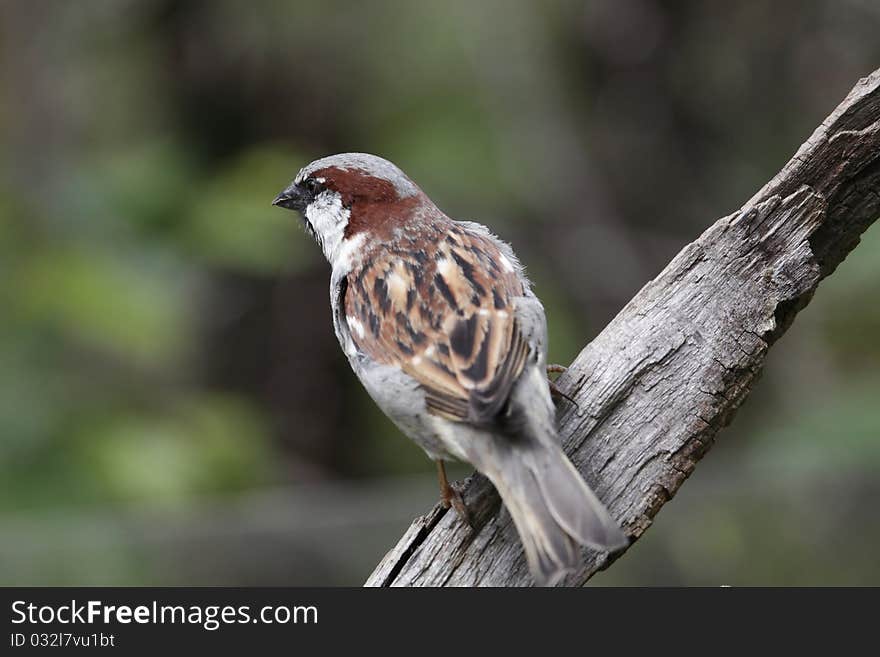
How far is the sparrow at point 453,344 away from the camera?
3.01 m

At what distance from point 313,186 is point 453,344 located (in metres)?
1.28

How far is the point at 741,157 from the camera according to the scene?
847 centimetres

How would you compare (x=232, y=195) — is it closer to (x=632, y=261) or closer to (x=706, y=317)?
(x=632, y=261)

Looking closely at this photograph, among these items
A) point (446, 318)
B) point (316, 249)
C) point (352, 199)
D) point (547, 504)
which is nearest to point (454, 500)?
point (547, 504)

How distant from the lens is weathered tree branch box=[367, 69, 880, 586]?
3279 mm

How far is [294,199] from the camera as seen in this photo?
4531 mm

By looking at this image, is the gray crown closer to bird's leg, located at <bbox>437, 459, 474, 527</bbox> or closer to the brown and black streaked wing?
the brown and black streaked wing

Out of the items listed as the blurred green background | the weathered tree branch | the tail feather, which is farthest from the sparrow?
the blurred green background

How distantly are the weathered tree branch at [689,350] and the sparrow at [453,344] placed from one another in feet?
0.44

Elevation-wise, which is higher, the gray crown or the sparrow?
the gray crown

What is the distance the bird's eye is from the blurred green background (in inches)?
67.5

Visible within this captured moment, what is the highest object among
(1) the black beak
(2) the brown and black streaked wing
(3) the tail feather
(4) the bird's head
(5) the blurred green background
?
(5) the blurred green background

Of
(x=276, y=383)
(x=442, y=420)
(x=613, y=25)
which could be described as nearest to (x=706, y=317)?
(x=442, y=420)

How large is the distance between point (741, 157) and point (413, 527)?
5.78 m
